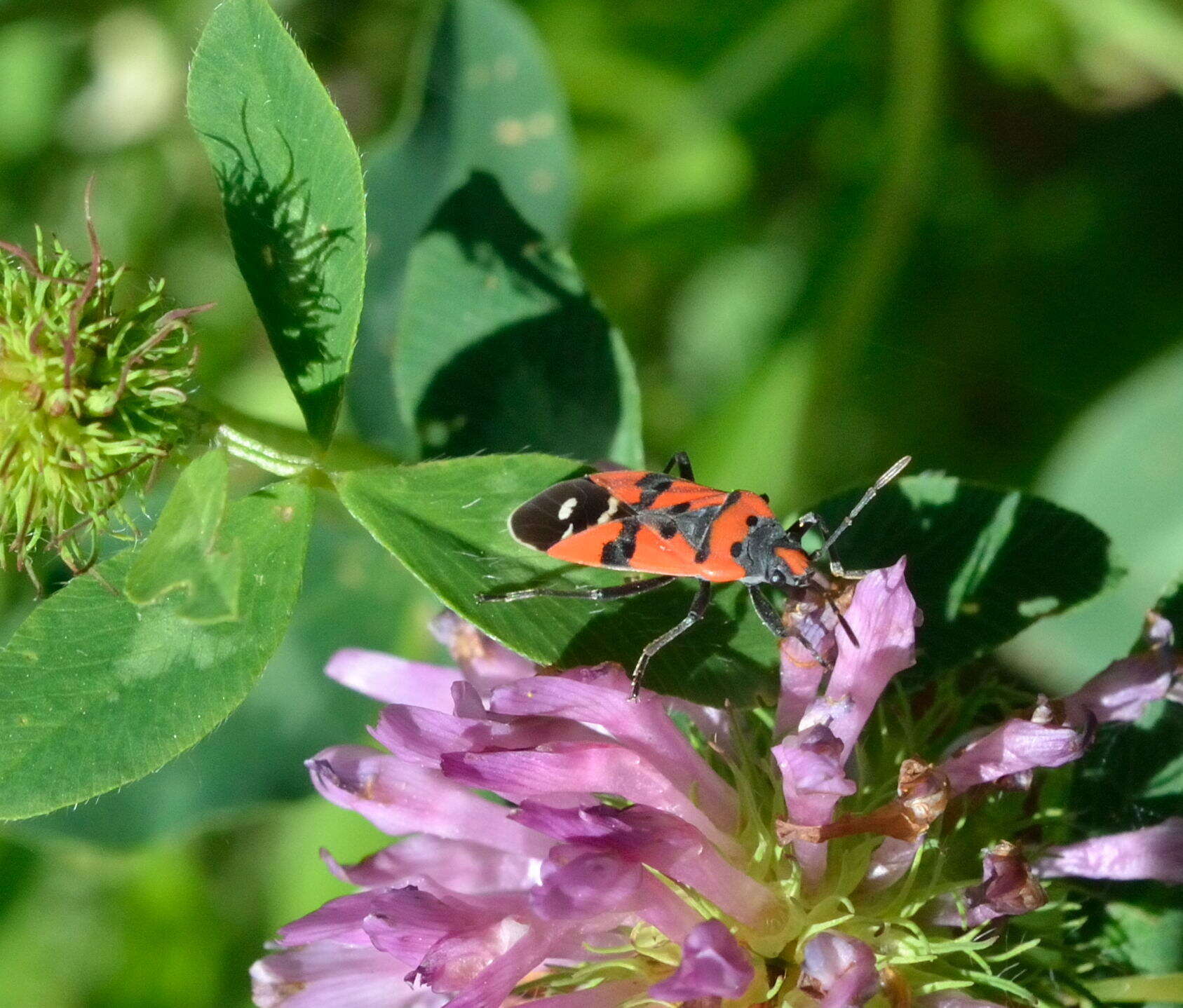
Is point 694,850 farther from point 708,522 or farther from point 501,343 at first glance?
point 501,343

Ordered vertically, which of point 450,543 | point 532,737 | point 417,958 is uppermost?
point 450,543

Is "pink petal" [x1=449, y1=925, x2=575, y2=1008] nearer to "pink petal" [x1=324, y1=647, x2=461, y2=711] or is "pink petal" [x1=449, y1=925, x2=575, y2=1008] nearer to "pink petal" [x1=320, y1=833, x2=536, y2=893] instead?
"pink petal" [x1=320, y1=833, x2=536, y2=893]

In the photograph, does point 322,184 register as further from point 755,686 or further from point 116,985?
point 116,985

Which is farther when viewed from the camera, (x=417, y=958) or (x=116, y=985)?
(x=116, y=985)

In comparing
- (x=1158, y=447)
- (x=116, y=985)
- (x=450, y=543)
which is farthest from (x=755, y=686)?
(x=116, y=985)

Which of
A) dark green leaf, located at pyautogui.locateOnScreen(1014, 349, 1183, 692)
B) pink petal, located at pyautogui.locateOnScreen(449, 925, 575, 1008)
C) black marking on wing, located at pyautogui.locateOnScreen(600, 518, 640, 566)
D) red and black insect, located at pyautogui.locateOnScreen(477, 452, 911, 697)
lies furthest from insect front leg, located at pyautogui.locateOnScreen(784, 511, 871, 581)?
dark green leaf, located at pyautogui.locateOnScreen(1014, 349, 1183, 692)
